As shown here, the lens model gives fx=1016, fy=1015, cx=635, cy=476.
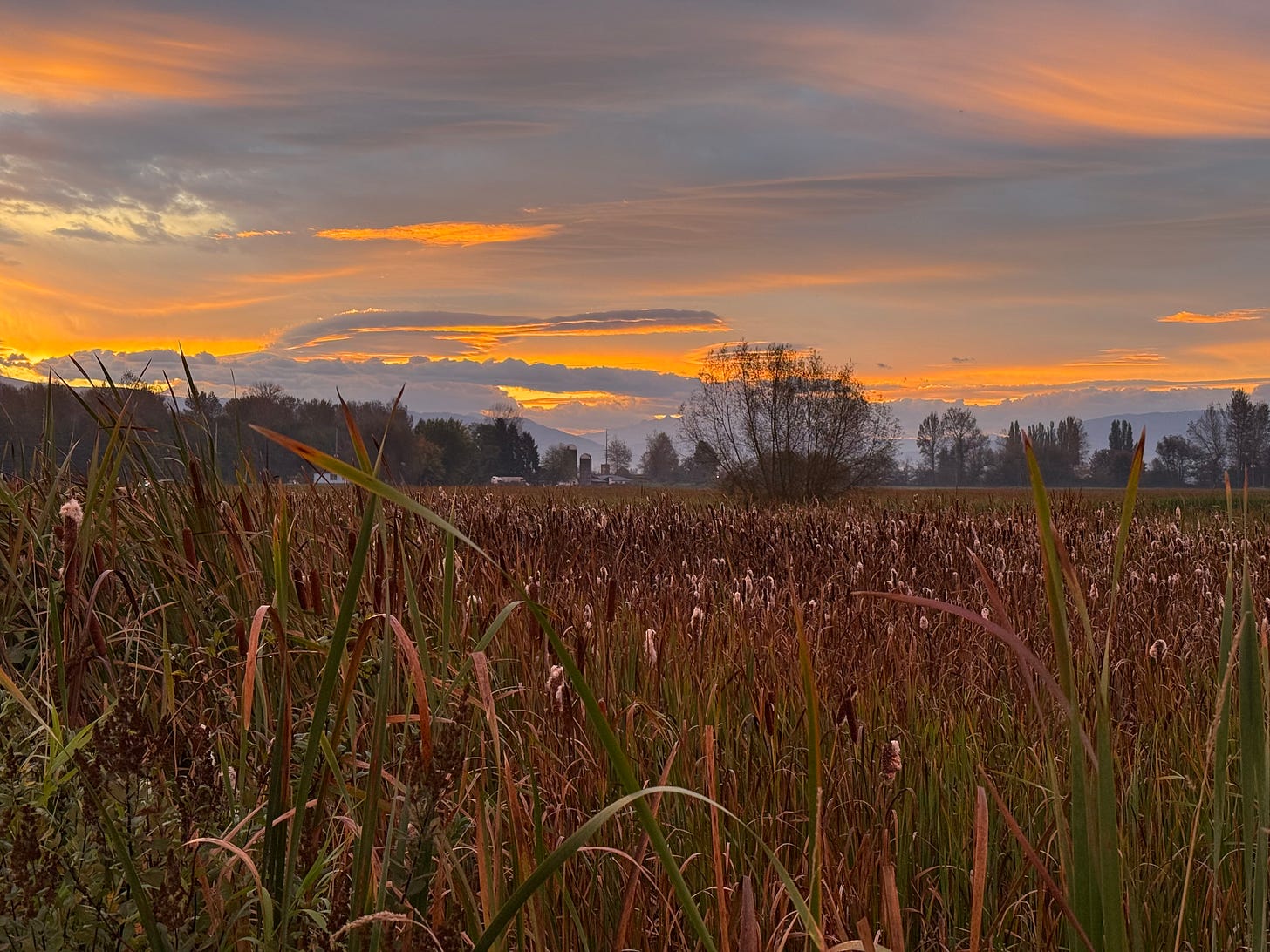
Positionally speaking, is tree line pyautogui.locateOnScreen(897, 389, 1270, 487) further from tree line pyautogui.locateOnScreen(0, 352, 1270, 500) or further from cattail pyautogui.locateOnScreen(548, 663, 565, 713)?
cattail pyautogui.locateOnScreen(548, 663, 565, 713)

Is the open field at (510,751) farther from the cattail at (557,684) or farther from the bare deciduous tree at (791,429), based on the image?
the bare deciduous tree at (791,429)

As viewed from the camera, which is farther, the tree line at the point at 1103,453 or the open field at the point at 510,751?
the tree line at the point at 1103,453

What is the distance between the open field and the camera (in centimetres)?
161

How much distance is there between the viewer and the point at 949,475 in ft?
456

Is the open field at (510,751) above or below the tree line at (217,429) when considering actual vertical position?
below

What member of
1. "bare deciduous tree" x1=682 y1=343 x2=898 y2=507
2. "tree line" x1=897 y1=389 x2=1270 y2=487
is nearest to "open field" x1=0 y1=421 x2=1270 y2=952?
"bare deciduous tree" x1=682 y1=343 x2=898 y2=507

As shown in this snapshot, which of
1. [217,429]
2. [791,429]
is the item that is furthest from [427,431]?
[217,429]

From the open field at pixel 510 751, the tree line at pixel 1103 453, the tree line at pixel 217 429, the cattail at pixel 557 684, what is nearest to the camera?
the open field at pixel 510 751

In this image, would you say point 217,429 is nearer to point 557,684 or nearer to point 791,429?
point 557,684

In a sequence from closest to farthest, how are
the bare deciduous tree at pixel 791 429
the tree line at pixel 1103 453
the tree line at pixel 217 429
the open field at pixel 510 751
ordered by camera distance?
the open field at pixel 510 751, the tree line at pixel 217 429, the bare deciduous tree at pixel 791 429, the tree line at pixel 1103 453

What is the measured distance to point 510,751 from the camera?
126 inches

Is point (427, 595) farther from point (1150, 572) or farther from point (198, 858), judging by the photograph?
point (1150, 572)

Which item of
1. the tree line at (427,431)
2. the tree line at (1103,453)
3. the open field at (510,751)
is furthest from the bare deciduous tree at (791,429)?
the tree line at (1103,453)

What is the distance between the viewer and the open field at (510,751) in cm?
161
